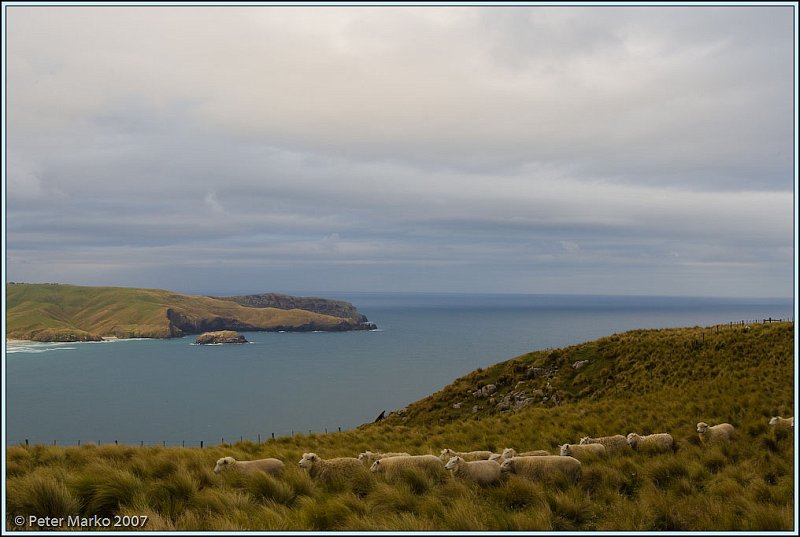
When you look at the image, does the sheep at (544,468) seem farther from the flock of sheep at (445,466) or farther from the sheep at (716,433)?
the sheep at (716,433)

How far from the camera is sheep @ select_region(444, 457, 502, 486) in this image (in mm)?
9414

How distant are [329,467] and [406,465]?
1735mm

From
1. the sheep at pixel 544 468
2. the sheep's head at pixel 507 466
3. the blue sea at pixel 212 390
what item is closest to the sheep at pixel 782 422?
the sheep at pixel 544 468

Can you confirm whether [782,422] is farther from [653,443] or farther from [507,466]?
[507,466]

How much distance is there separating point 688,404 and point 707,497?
1338 centimetres

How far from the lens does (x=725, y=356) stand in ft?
90.7

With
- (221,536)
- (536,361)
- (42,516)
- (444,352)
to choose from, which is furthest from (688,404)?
(444,352)

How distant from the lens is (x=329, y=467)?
33.6 feet

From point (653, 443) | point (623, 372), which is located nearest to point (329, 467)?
point (653, 443)

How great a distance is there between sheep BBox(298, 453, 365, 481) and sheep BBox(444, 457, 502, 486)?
196cm

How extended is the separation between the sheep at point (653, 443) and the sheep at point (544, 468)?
414 centimetres

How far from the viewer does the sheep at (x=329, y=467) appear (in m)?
10.1

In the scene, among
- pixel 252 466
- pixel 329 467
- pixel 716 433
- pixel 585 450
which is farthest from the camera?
pixel 716 433

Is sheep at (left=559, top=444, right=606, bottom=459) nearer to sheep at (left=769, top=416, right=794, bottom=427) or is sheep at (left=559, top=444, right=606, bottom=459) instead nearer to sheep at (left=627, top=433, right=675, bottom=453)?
sheep at (left=627, top=433, right=675, bottom=453)
